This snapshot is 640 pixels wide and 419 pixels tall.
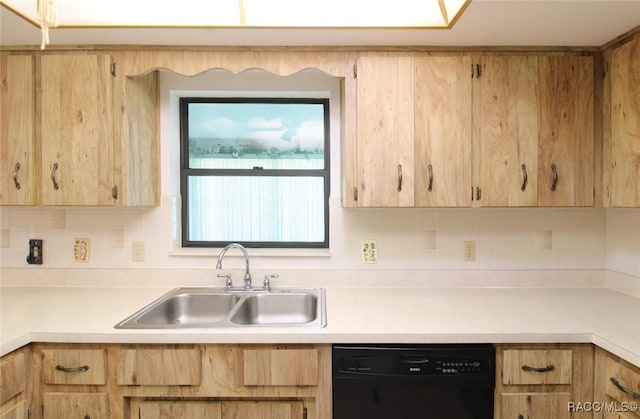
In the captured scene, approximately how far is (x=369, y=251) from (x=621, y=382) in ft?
3.84

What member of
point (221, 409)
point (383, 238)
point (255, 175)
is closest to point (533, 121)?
point (383, 238)

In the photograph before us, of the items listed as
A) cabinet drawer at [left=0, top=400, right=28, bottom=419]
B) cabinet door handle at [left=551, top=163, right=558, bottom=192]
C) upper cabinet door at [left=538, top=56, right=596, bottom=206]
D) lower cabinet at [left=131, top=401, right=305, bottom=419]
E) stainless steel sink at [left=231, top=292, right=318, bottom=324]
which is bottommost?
lower cabinet at [left=131, top=401, right=305, bottom=419]

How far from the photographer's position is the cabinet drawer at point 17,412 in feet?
4.53

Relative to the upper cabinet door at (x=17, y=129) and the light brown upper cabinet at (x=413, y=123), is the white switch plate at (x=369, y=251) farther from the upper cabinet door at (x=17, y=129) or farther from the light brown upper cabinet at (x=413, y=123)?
the upper cabinet door at (x=17, y=129)

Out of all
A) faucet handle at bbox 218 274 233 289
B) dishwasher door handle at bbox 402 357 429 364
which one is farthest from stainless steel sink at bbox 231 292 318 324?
dishwasher door handle at bbox 402 357 429 364

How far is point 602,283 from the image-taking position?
7.02 feet

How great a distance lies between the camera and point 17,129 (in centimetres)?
186

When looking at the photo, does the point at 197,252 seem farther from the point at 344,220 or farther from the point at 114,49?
the point at 114,49

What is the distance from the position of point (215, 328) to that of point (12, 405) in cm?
74

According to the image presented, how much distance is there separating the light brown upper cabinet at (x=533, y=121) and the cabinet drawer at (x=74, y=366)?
5.79ft

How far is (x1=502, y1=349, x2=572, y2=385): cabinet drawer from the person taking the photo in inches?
57.6

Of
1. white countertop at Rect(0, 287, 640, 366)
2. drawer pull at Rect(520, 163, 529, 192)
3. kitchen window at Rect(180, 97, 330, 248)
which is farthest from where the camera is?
kitchen window at Rect(180, 97, 330, 248)

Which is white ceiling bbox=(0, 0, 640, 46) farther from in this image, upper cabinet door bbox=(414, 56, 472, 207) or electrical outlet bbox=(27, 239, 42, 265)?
electrical outlet bbox=(27, 239, 42, 265)

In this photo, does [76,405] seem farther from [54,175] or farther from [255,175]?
[255,175]
